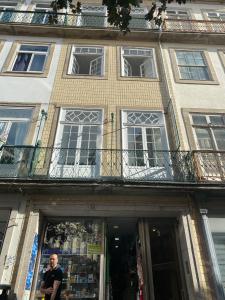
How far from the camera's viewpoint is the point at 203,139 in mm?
8508

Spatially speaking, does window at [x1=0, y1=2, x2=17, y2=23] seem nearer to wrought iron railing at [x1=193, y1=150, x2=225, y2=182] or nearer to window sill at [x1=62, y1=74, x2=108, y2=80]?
window sill at [x1=62, y1=74, x2=108, y2=80]

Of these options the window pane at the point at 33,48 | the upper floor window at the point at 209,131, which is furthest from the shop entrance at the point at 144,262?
the window pane at the point at 33,48

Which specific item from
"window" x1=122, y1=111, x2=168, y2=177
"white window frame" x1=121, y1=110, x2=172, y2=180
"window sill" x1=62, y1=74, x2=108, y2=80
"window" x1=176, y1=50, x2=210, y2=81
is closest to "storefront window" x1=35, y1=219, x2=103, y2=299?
"white window frame" x1=121, y1=110, x2=172, y2=180

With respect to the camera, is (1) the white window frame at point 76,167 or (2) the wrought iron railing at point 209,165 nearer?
(2) the wrought iron railing at point 209,165

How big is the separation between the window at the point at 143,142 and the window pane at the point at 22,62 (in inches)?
174

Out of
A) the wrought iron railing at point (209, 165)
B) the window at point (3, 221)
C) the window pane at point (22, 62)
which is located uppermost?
the window pane at point (22, 62)

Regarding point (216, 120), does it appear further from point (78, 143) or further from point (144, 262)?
point (144, 262)

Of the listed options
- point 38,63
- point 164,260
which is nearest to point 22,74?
point 38,63

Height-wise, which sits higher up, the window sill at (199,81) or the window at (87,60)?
the window at (87,60)

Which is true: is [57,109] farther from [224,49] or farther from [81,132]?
[224,49]

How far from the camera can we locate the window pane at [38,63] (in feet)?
34.1

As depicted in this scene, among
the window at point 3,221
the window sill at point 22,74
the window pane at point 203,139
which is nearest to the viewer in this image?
the window at point 3,221

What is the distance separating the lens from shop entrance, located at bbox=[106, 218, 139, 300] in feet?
23.5

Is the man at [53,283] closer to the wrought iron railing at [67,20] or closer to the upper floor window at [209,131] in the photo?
the upper floor window at [209,131]
